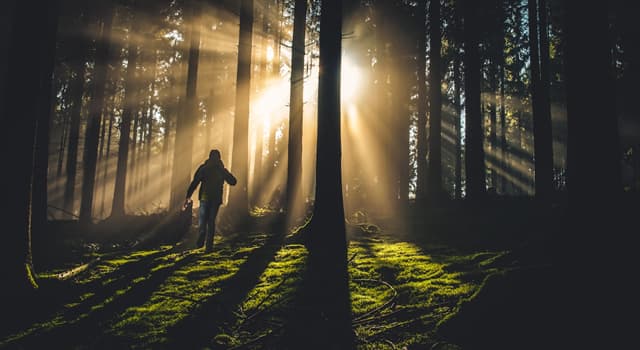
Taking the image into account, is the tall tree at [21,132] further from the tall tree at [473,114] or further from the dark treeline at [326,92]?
the tall tree at [473,114]

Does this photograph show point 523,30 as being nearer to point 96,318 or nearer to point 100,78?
point 100,78

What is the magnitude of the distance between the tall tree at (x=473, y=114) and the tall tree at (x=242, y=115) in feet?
27.7

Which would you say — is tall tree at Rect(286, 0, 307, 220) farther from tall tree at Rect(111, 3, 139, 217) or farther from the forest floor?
tall tree at Rect(111, 3, 139, 217)

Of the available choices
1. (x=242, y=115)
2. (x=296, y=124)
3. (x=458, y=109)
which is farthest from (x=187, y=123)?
(x=458, y=109)

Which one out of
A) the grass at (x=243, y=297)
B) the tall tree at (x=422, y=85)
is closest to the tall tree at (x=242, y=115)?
the grass at (x=243, y=297)

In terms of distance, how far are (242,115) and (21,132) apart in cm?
903

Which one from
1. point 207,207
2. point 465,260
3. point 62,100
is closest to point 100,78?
point 207,207

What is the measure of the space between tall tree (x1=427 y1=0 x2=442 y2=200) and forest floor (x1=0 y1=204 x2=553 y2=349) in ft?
30.3

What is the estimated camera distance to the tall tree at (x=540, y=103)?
1493 cm

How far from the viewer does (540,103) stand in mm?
15352

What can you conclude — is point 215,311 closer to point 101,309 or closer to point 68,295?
point 101,309

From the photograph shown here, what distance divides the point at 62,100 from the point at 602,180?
105 feet

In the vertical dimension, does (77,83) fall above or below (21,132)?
above

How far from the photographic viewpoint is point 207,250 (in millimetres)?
8516
